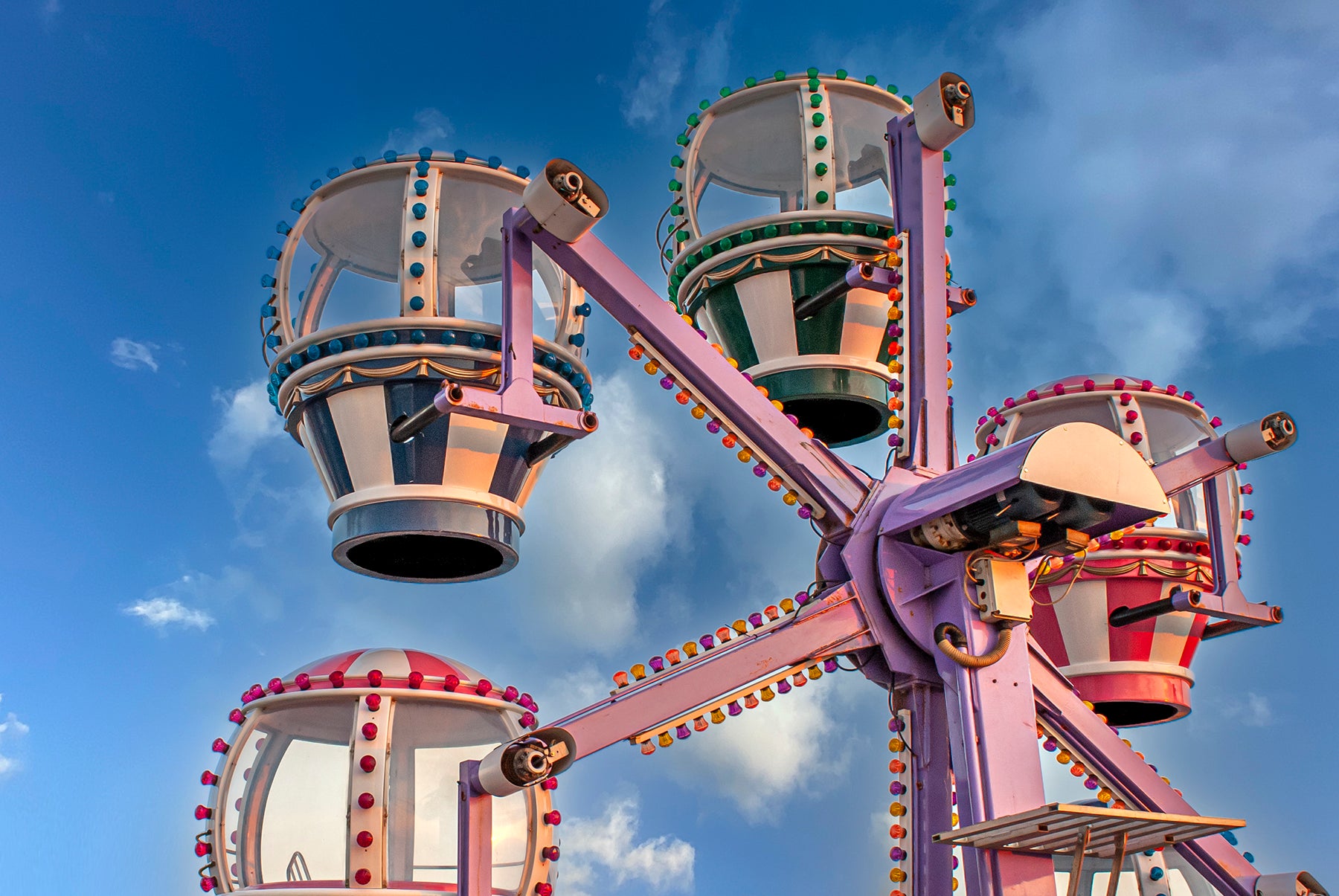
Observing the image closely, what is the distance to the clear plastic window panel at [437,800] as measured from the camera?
7.21 m

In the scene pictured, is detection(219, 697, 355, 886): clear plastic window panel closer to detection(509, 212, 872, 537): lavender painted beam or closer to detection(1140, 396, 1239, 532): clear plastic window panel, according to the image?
detection(509, 212, 872, 537): lavender painted beam

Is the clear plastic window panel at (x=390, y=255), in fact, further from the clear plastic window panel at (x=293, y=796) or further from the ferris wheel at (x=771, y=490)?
the clear plastic window panel at (x=293, y=796)

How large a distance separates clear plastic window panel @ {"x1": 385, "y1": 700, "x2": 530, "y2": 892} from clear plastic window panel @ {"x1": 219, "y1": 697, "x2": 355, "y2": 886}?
266mm

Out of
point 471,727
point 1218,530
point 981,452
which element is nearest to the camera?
point 471,727

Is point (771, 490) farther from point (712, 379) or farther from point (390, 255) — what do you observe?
point (390, 255)

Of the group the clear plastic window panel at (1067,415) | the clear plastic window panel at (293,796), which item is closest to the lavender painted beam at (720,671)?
the clear plastic window panel at (293,796)

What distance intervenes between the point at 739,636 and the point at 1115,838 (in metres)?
1.87

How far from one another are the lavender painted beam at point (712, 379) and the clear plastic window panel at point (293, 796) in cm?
247

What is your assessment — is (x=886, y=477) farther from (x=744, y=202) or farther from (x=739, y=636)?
(x=744, y=202)

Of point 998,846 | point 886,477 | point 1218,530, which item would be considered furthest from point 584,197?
point 1218,530

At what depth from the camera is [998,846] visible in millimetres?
6332

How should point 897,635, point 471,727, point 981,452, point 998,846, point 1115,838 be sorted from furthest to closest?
1. point 981,452
2. point 471,727
3. point 897,635
4. point 998,846
5. point 1115,838

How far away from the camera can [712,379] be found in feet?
23.0

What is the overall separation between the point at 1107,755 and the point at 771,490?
7.68 ft
